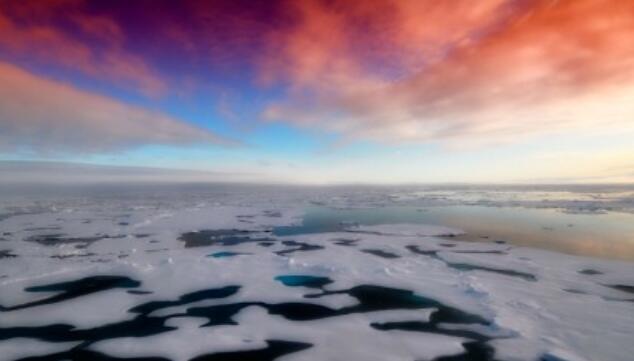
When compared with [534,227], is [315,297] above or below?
below

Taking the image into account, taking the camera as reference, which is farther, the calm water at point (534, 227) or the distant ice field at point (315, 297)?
the calm water at point (534, 227)

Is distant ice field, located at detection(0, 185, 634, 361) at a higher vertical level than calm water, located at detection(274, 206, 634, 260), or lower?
lower

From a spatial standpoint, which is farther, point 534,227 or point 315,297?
point 534,227

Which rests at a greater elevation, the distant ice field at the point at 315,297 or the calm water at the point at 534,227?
the calm water at the point at 534,227

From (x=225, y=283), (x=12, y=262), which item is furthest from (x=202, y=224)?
(x=225, y=283)

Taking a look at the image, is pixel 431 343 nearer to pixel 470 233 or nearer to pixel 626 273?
pixel 626 273
